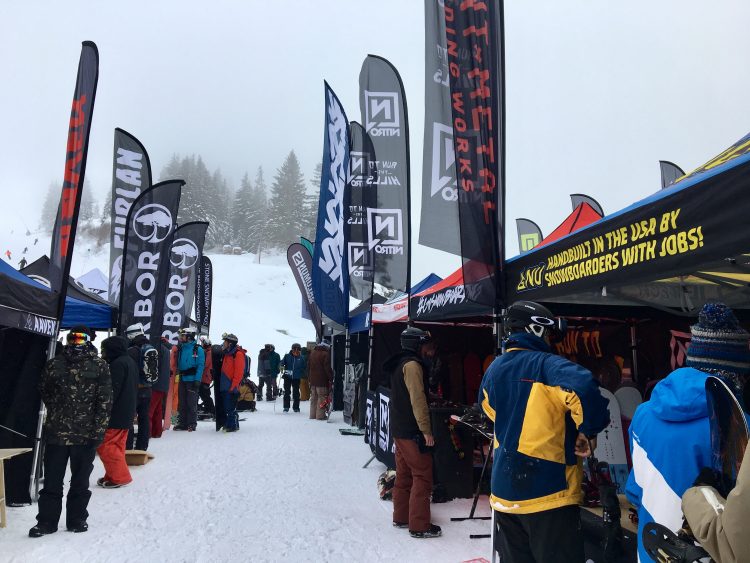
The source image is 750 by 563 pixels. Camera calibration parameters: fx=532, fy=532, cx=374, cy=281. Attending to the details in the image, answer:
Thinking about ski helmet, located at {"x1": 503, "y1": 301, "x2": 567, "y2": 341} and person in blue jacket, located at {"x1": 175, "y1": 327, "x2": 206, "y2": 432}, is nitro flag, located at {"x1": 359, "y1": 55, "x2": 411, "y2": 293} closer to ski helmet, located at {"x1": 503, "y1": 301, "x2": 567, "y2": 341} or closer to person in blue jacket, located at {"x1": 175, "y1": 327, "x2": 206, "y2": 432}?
person in blue jacket, located at {"x1": 175, "y1": 327, "x2": 206, "y2": 432}

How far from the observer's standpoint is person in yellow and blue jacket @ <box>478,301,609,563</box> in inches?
98.6

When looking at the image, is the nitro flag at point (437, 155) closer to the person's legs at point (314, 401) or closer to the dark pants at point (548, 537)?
the dark pants at point (548, 537)

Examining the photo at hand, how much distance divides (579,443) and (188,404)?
10108 millimetres

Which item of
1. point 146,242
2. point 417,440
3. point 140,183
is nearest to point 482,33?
point 417,440

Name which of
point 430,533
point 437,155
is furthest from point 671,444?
point 437,155

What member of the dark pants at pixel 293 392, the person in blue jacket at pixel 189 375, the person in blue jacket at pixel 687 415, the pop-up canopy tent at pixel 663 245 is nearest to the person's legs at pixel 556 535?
the person in blue jacket at pixel 687 415

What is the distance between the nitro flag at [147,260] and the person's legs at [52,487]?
4.15 m

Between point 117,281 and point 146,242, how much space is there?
4.40ft

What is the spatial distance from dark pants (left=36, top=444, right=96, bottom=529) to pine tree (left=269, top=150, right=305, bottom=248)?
212 feet

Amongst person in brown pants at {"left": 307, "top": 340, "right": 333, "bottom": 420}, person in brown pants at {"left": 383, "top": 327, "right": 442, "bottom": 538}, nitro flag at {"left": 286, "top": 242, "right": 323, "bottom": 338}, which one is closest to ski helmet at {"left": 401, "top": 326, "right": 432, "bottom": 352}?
person in brown pants at {"left": 383, "top": 327, "right": 442, "bottom": 538}

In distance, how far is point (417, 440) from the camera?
4848 mm

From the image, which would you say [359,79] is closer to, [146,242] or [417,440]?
[146,242]

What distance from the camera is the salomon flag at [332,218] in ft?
33.8

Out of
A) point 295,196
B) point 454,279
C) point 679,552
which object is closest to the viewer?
point 679,552
